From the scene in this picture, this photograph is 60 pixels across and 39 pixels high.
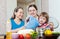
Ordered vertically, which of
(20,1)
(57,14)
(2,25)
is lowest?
(2,25)

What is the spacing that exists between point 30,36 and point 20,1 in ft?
3.83

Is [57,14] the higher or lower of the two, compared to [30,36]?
higher

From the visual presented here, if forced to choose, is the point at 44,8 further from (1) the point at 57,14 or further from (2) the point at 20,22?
(2) the point at 20,22

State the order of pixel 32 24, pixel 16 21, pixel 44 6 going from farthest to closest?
pixel 44 6 → pixel 16 21 → pixel 32 24

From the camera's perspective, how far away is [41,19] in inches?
42.0

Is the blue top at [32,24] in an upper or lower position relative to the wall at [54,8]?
lower

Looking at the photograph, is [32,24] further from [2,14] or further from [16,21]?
[2,14]

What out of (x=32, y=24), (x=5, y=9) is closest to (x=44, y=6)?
(x=5, y=9)

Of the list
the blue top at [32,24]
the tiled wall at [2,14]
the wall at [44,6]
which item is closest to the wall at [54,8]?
the wall at [44,6]

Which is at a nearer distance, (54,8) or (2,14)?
(54,8)

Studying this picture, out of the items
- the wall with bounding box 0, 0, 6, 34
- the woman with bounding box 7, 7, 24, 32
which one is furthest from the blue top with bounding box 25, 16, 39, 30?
the wall with bounding box 0, 0, 6, 34

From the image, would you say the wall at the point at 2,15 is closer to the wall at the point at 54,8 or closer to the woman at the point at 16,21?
the wall at the point at 54,8

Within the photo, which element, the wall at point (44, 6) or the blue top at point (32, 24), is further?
the wall at point (44, 6)

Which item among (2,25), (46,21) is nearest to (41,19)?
(46,21)
